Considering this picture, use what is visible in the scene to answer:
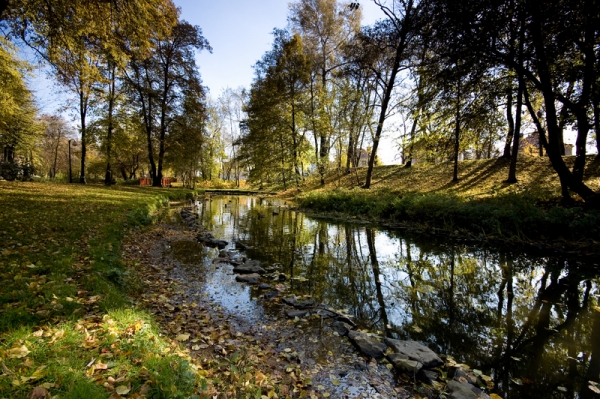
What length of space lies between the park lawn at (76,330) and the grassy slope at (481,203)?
1021 cm

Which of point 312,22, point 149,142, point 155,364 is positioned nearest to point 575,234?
point 155,364

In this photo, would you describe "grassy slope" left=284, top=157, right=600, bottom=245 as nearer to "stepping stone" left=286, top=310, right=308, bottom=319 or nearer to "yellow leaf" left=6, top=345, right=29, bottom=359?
"stepping stone" left=286, top=310, right=308, bottom=319

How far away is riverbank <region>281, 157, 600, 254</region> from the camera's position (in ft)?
27.4

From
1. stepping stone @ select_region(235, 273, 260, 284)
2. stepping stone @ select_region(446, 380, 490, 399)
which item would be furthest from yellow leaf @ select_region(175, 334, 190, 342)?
stepping stone @ select_region(446, 380, 490, 399)

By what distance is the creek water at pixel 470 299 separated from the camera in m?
3.46

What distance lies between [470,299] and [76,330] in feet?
19.7

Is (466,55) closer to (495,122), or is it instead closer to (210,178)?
(495,122)

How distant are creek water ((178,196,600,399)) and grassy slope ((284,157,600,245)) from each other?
139 cm

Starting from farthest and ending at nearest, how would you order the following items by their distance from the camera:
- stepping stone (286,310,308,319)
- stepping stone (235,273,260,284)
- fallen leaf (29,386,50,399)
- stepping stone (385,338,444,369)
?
stepping stone (235,273,260,284) → stepping stone (286,310,308,319) → stepping stone (385,338,444,369) → fallen leaf (29,386,50,399)

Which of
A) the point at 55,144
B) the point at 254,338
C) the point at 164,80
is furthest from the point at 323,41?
the point at 55,144

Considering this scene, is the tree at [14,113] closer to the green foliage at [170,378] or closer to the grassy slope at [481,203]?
the green foliage at [170,378]

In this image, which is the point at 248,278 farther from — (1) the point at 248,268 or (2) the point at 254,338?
(2) the point at 254,338

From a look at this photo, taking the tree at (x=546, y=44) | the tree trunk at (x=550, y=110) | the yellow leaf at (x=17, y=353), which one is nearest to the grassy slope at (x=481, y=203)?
the tree trunk at (x=550, y=110)

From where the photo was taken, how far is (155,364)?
8.23 ft
